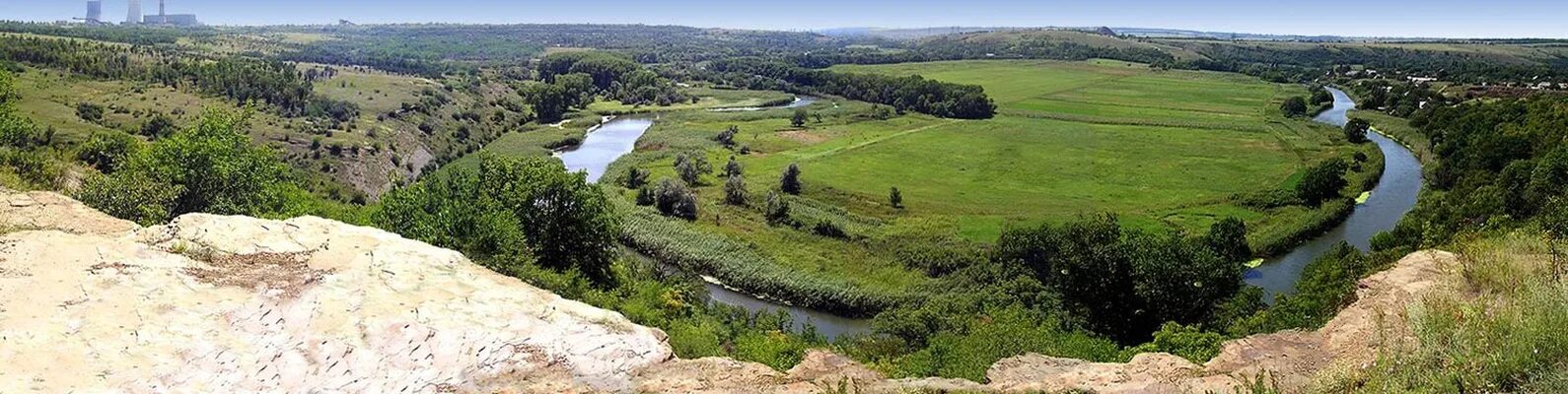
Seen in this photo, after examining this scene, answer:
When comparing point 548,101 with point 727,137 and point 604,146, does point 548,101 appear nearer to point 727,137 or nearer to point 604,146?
point 604,146

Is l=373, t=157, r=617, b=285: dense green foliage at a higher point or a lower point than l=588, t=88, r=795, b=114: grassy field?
lower

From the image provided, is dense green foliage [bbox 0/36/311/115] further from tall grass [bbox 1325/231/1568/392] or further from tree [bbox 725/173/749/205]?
tall grass [bbox 1325/231/1568/392]

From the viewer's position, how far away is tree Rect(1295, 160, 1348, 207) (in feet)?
235

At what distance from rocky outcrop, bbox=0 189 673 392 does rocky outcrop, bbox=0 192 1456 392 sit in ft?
0.10

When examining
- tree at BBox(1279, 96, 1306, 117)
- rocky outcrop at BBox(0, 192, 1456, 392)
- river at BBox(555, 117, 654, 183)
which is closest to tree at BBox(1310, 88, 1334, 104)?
tree at BBox(1279, 96, 1306, 117)

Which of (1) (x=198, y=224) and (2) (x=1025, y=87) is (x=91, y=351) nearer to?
(1) (x=198, y=224)

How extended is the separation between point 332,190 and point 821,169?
46.2 metres

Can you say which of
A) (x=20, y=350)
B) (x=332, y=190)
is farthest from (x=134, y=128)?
(x=20, y=350)

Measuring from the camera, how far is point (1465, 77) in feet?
575

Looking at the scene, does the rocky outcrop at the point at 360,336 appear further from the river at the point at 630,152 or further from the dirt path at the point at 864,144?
the dirt path at the point at 864,144

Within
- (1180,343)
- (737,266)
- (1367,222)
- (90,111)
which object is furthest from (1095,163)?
(90,111)

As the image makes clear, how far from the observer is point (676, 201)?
68.8 metres

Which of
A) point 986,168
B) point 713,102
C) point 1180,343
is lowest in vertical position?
point 1180,343

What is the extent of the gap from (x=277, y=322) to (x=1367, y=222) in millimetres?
76646
